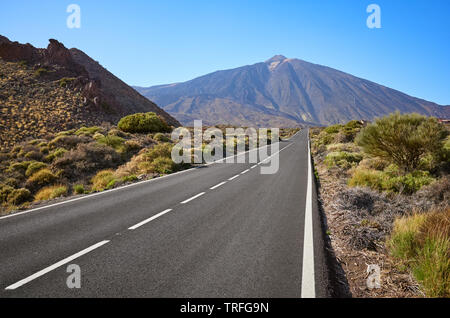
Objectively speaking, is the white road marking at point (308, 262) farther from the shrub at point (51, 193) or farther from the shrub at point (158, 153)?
the shrub at point (158, 153)

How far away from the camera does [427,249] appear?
3.50m

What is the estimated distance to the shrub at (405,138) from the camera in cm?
1003

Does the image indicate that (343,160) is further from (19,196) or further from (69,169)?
(19,196)

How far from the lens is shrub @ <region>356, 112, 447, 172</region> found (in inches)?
395

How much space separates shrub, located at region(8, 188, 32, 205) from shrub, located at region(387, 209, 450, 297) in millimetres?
12915

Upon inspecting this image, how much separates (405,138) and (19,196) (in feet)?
51.8

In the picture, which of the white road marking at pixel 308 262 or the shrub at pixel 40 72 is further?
the shrub at pixel 40 72

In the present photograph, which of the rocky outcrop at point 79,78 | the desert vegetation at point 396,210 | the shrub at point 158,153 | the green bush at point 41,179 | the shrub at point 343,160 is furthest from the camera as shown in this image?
the rocky outcrop at point 79,78

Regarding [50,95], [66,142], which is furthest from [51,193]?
[50,95]

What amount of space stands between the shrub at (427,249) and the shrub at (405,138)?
22.1ft

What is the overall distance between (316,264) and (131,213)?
14.2 ft

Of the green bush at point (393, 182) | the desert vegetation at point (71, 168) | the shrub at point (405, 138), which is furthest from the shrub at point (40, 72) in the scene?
the green bush at point (393, 182)
